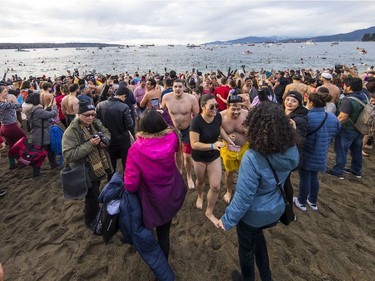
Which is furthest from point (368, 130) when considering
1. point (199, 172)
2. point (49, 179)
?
point (49, 179)

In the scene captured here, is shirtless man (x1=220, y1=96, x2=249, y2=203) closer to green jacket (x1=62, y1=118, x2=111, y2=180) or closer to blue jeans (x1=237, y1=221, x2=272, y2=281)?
blue jeans (x1=237, y1=221, x2=272, y2=281)

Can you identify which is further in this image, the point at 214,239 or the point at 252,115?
the point at 214,239

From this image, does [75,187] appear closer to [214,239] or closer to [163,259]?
[163,259]

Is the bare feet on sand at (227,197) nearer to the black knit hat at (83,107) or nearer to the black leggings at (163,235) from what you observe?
the black leggings at (163,235)

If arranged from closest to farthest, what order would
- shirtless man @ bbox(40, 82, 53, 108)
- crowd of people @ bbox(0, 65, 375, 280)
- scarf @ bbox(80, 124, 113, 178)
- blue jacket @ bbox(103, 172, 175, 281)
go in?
1. crowd of people @ bbox(0, 65, 375, 280)
2. blue jacket @ bbox(103, 172, 175, 281)
3. scarf @ bbox(80, 124, 113, 178)
4. shirtless man @ bbox(40, 82, 53, 108)

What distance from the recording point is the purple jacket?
2.23 metres

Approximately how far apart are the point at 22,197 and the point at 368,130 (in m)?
7.49

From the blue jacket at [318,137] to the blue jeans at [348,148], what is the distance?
165 centimetres

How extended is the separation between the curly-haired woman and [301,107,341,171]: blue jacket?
1784mm

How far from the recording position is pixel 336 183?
4.88 meters

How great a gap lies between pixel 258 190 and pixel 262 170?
0.24 m

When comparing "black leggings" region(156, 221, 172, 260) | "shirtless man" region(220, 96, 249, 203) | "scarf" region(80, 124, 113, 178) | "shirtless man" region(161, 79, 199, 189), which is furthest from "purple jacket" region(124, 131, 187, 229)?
"shirtless man" region(161, 79, 199, 189)

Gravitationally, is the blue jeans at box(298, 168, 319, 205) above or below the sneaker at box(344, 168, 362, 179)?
above

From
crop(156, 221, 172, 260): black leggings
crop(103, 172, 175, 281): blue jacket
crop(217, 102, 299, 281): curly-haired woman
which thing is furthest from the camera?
crop(156, 221, 172, 260): black leggings
